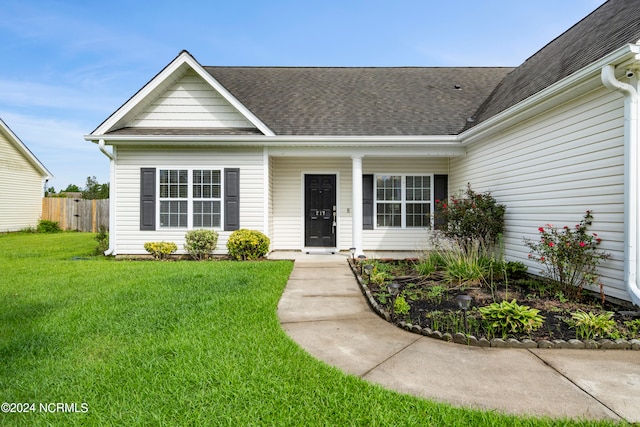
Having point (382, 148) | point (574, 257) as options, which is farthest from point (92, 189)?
point (574, 257)

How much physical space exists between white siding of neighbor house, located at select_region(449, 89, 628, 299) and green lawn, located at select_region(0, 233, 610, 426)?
3.77 m

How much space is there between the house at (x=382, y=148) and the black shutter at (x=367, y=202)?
1.7 inches

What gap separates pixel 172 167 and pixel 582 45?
8850 millimetres

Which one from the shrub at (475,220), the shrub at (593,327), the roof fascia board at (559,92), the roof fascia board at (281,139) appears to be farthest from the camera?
the roof fascia board at (281,139)

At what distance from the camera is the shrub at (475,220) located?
689 centimetres

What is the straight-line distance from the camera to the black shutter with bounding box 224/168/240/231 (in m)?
8.40

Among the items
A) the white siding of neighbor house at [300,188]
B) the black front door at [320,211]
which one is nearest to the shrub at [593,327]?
the white siding of neighbor house at [300,188]

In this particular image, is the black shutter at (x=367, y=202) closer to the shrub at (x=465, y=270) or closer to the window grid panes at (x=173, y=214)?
the shrub at (x=465, y=270)

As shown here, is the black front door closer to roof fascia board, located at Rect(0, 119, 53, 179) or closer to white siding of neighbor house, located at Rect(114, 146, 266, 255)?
white siding of neighbor house, located at Rect(114, 146, 266, 255)

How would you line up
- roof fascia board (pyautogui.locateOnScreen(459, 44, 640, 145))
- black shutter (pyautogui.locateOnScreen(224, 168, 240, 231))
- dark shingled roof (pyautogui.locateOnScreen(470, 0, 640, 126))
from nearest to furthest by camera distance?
1. roof fascia board (pyautogui.locateOnScreen(459, 44, 640, 145))
2. dark shingled roof (pyautogui.locateOnScreen(470, 0, 640, 126))
3. black shutter (pyautogui.locateOnScreen(224, 168, 240, 231))

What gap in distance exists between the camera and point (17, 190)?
16.3 meters

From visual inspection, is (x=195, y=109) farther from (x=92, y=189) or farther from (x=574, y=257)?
(x=92, y=189)

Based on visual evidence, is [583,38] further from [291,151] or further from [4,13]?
[4,13]

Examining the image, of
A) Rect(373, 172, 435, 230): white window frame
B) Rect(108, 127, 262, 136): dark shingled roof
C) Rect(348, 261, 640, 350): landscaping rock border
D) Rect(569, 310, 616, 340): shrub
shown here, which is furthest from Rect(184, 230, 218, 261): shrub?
Rect(569, 310, 616, 340): shrub
